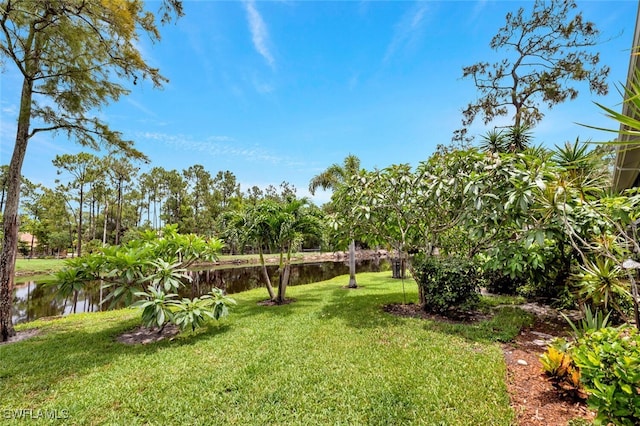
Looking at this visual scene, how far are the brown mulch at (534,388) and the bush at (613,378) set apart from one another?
62 centimetres

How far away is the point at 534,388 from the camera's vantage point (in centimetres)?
289

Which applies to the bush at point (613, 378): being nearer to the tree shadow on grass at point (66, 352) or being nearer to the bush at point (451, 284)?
the bush at point (451, 284)

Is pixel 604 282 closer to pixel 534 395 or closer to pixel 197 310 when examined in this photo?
pixel 534 395

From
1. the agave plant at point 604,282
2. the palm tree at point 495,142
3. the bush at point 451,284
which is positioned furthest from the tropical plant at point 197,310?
the palm tree at point 495,142

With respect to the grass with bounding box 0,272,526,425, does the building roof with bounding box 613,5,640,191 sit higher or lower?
higher

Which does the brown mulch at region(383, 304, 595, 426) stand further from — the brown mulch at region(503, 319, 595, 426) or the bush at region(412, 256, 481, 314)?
the bush at region(412, 256, 481, 314)

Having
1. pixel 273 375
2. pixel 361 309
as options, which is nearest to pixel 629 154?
pixel 361 309

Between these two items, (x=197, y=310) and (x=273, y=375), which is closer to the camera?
(x=273, y=375)

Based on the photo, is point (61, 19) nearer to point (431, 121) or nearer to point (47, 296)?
point (431, 121)

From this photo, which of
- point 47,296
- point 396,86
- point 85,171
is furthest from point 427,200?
point 85,171

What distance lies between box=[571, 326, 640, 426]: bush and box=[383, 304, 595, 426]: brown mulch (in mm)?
624

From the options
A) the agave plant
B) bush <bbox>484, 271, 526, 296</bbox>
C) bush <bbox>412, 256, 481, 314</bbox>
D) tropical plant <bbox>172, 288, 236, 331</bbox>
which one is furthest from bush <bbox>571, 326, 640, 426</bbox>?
bush <bbox>484, 271, 526, 296</bbox>

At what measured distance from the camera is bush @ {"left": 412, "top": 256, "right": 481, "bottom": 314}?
17.3 feet

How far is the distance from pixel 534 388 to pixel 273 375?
276 cm
